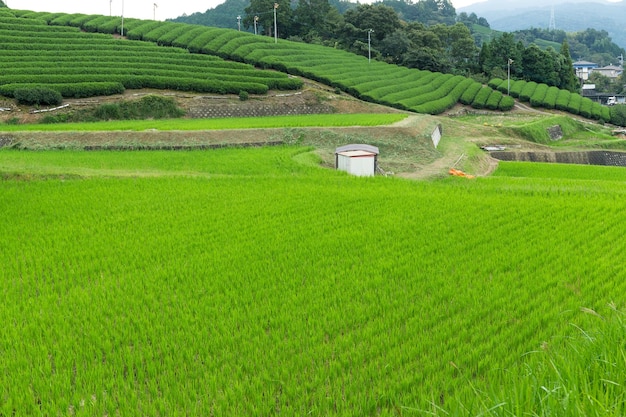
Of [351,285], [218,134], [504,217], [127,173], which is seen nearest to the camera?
[351,285]

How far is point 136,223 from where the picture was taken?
8.82 m

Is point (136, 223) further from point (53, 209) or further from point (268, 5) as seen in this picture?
point (268, 5)

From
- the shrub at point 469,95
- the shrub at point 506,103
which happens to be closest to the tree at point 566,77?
the shrub at point 469,95

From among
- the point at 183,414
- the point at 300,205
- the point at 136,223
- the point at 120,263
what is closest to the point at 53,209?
the point at 136,223

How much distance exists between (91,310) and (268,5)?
60706 millimetres

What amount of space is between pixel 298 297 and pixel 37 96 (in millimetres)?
26435

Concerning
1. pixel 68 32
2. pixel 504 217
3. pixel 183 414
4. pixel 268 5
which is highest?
pixel 268 5

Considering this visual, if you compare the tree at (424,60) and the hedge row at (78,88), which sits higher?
the tree at (424,60)

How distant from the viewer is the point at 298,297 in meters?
5.65

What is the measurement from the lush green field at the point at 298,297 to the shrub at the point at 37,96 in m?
18.8

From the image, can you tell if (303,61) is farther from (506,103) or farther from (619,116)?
(619,116)

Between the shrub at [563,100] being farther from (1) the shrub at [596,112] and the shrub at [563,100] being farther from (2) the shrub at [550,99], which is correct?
(1) the shrub at [596,112]

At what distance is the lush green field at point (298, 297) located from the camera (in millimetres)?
3891

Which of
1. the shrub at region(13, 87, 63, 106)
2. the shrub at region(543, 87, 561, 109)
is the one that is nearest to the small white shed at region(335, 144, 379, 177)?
→ the shrub at region(13, 87, 63, 106)
